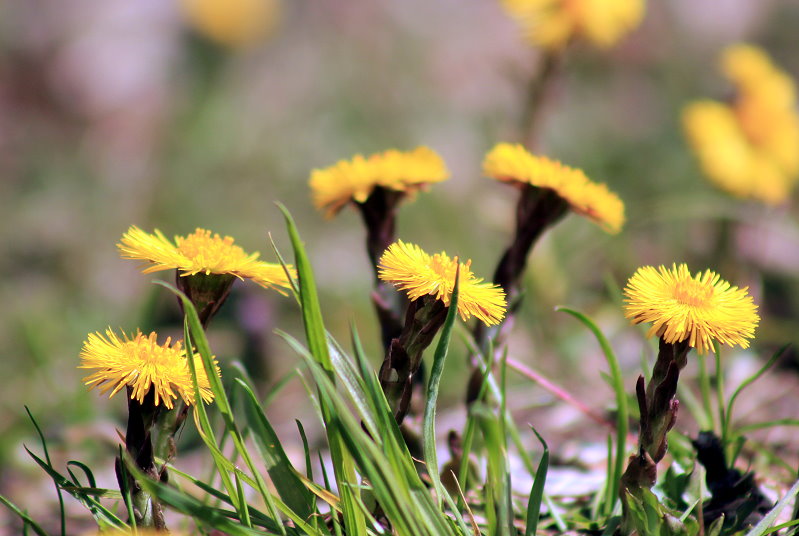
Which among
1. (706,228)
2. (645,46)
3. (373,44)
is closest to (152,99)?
(373,44)

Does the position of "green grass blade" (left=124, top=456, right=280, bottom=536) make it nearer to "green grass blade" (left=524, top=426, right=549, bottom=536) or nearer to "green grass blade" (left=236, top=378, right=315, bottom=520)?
"green grass blade" (left=236, top=378, right=315, bottom=520)

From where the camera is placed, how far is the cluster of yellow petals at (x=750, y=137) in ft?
9.00

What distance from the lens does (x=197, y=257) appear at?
1059 millimetres

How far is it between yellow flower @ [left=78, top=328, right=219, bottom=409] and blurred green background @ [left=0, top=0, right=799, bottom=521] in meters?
1.01

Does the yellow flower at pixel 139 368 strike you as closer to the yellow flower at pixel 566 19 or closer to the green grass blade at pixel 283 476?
the green grass blade at pixel 283 476

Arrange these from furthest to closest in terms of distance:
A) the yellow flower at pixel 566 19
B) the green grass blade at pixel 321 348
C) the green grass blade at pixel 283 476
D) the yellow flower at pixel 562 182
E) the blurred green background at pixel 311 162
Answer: the blurred green background at pixel 311 162 < the yellow flower at pixel 566 19 < the yellow flower at pixel 562 182 < the green grass blade at pixel 283 476 < the green grass blade at pixel 321 348

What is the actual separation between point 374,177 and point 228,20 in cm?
590

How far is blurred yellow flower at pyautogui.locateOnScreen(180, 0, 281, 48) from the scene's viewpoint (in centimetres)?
661

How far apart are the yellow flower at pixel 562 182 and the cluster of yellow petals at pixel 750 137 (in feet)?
5.56

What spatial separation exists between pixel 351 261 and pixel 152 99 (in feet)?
11.0

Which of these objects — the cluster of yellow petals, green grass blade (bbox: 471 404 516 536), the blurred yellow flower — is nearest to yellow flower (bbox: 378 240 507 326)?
green grass blade (bbox: 471 404 516 536)

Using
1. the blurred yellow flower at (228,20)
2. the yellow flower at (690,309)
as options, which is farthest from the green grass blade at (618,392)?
the blurred yellow flower at (228,20)

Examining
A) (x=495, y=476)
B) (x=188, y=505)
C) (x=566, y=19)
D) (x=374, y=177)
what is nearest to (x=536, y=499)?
(x=495, y=476)

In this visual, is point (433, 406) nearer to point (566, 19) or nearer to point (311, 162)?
point (566, 19)
